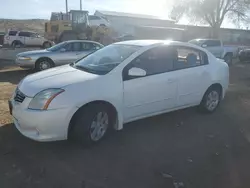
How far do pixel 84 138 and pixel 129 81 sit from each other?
A: 3.81 feet

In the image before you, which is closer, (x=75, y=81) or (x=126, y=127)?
(x=75, y=81)

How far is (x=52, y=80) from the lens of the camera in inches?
171

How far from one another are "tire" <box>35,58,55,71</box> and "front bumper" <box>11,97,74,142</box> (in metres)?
8.12

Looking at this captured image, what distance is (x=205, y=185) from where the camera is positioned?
11.6 ft

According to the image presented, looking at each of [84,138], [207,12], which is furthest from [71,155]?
[207,12]

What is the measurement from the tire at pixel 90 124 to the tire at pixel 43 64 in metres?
8.12

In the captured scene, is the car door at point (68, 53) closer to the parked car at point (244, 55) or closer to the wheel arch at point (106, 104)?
the wheel arch at point (106, 104)

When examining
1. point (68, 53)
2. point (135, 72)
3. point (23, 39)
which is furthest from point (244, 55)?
point (23, 39)

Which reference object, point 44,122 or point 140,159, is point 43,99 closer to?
point 44,122

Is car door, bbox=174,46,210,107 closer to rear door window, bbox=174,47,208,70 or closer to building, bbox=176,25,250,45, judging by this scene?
rear door window, bbox=174,47,208,70

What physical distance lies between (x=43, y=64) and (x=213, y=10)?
32483 mm

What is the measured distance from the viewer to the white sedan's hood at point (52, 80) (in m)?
4.13

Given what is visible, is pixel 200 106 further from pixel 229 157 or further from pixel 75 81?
pixel 75 81

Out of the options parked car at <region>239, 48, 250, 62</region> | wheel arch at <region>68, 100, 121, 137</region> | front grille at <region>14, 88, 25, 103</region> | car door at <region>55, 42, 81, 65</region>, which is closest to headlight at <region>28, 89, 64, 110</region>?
front grille at <region>14, 88, 25, 103</region>
